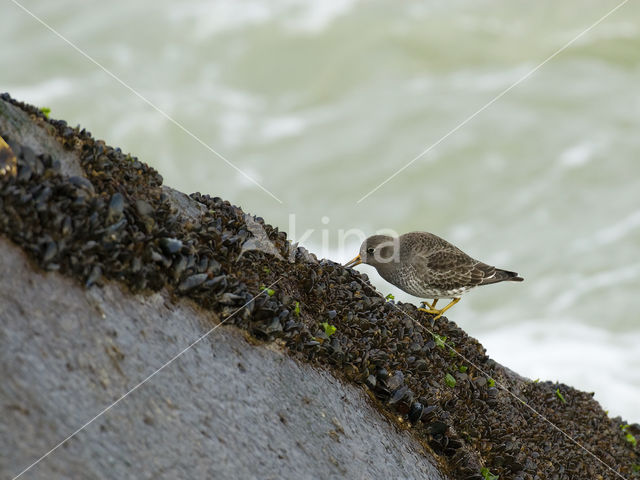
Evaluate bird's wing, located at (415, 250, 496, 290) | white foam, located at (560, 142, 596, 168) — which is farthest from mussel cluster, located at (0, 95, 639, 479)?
white foam, located at (560, 142, 596, 168)

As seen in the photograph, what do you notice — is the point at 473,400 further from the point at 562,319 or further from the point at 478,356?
the point at 562,319

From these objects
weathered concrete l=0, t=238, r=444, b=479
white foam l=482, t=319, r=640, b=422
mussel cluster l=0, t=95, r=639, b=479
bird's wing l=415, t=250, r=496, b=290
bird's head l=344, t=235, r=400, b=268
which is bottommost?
Result: weathered concrete l=0, t=238, r=444, b=479

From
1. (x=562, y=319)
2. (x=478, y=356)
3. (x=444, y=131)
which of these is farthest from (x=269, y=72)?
(x=478, y=356)

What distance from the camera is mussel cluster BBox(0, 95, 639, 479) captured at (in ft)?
15.1

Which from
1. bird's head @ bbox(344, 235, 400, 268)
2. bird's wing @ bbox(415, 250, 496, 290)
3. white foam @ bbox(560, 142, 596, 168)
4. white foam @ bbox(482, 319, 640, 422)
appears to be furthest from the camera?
white foam @ bbox(560, 142, 596, 168)

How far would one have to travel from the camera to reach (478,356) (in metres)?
7.85

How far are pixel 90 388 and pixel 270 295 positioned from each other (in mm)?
2016

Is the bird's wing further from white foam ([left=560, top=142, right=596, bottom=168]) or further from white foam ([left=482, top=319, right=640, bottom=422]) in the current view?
white foam ([left=560, top=142, right=596, bottom=168])

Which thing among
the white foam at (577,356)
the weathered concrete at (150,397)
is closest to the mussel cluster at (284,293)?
the weathered concrete at (150,397)

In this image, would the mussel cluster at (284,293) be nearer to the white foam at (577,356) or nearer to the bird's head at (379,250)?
the bird's head at (379,250)

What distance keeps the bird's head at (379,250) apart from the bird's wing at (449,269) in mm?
452

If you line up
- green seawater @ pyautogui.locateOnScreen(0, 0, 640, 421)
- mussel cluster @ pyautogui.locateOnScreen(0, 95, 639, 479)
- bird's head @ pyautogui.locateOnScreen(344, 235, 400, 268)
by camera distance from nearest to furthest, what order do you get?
mussel cluster @ pyautogui.locateOnScreen(0, 95, 639, 479)
bird's head @ pyautogui.locateOnScreen(344, 235, 400, 268)
green seawater @ pyautogui.locateOnScreen(0, 0, 640, 421)

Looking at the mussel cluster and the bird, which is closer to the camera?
the mussel cluster

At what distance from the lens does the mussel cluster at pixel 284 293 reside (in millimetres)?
4609
